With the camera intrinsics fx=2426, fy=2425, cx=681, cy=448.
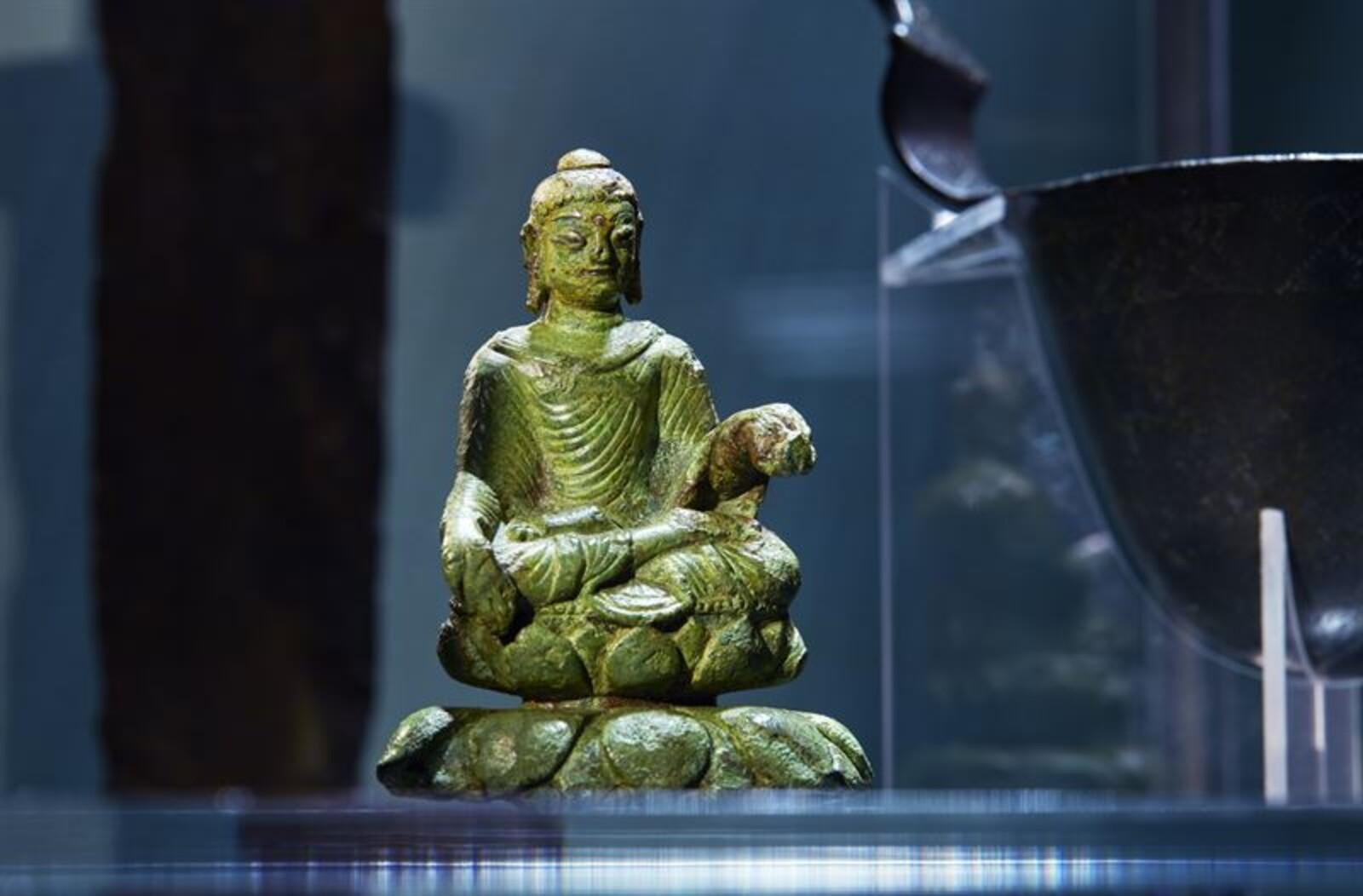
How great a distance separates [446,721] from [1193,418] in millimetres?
1047

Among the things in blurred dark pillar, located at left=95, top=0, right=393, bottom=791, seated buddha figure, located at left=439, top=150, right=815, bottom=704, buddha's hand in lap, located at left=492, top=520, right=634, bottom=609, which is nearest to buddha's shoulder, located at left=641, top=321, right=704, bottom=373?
seated buddha figure, located at left=439, top=150, right=815, bottom=704

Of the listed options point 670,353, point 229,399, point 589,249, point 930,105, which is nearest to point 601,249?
point 589,249

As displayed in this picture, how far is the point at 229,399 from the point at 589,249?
4.98 ft

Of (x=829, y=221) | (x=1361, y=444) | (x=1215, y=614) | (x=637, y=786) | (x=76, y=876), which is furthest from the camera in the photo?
(x=829, y=221)

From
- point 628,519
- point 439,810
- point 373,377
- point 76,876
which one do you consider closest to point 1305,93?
point 373,377

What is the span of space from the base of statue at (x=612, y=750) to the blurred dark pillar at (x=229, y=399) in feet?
5.10

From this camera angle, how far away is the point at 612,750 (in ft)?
7.54

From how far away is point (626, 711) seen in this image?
2.35 metres

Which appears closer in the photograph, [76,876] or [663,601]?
[76,876]

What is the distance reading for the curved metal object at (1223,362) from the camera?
282 cm

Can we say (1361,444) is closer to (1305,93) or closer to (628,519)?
(628,519)

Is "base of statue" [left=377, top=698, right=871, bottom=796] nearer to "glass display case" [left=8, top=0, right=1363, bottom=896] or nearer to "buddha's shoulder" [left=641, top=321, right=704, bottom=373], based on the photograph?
"buddha's shoulder" [left=641, top=321, right=704, bottom=373]

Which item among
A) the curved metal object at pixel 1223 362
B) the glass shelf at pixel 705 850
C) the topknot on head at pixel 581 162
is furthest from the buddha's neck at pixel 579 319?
the glass shelf at pixel 705 850

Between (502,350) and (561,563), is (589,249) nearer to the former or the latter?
(502,350)
